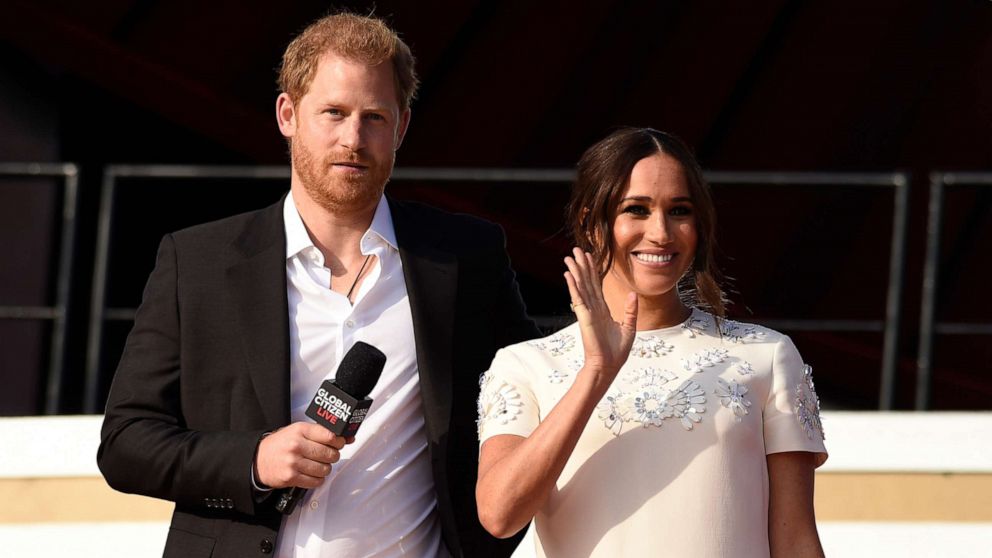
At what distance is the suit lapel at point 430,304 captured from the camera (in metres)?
1.88

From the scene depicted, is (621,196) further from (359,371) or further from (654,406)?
(359,371)

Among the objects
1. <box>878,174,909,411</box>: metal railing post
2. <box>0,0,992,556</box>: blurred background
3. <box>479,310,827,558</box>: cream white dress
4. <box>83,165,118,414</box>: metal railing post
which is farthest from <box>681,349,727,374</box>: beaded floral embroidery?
<box>0,0,992,556</box>: blurred background

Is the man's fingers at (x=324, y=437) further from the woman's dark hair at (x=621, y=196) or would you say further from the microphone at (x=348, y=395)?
the woman's dark hair at (x=621, y=196)

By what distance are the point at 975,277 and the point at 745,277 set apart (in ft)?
3.01

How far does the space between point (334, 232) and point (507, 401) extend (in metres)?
0.42

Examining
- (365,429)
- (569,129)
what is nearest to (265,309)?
(365,429)

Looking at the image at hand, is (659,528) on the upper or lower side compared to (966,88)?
lower

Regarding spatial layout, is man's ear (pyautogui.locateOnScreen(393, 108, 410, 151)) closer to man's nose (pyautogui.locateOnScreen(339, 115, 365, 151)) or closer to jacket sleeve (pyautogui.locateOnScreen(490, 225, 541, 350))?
man's nose (pyautogui.locateOnScreen(339, 115, 365, 151))

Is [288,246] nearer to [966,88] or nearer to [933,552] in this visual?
[933,552]

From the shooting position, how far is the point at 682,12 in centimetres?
591

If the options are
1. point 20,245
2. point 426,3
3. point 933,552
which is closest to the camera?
point 933,552

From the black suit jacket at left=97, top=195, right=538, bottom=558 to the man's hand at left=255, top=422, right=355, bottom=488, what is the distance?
0.14 ft

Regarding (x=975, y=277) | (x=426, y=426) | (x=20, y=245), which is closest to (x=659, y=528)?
(x=426, y=426)

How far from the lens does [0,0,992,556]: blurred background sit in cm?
507
